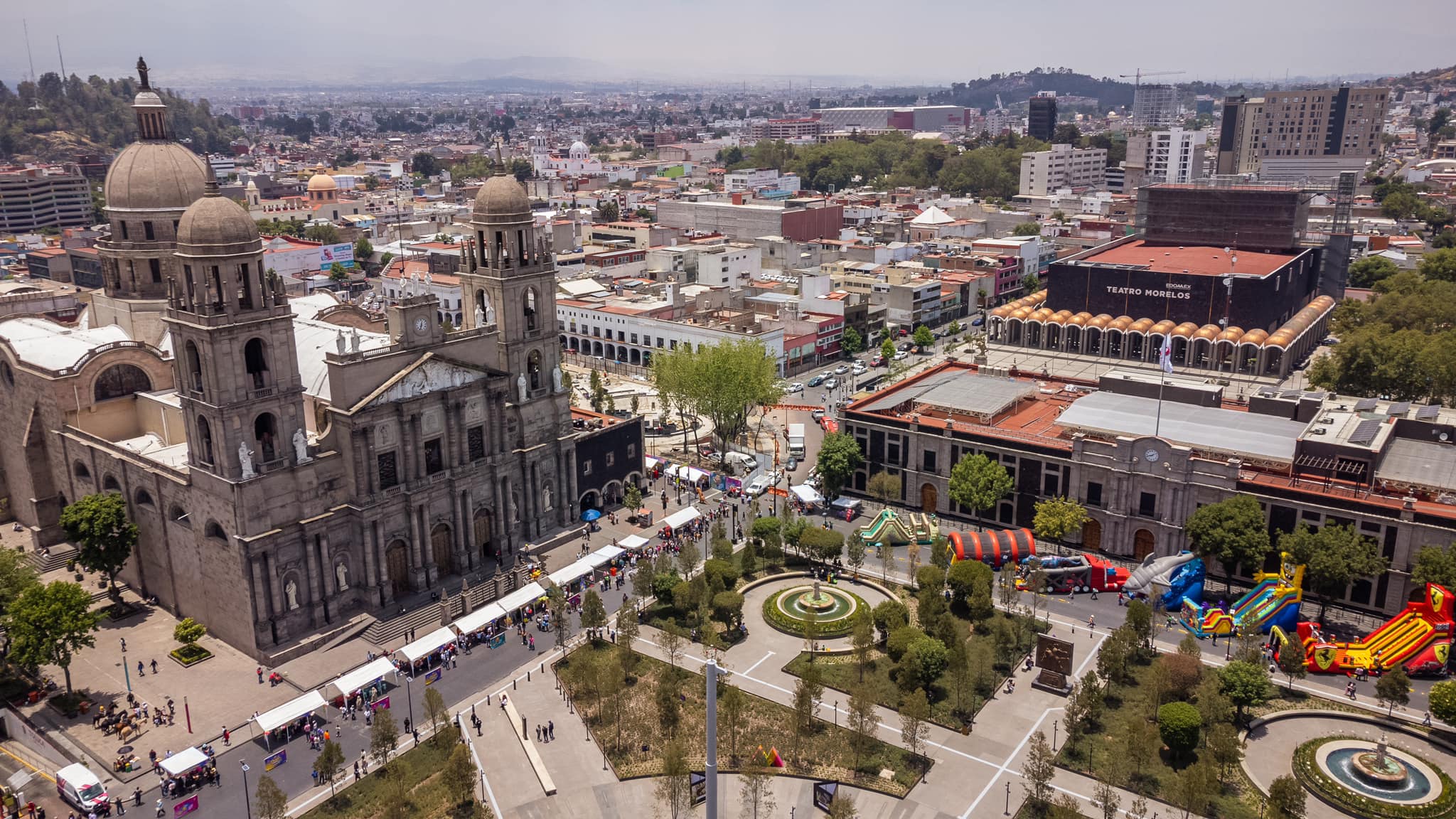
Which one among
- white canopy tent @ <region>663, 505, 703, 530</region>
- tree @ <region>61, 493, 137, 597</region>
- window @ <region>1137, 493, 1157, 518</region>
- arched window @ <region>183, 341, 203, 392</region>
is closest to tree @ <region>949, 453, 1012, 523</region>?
window @ <region>1137, 493, 1157, 518</region>

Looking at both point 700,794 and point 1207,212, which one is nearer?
point 700,794

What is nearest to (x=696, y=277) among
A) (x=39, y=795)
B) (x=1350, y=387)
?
(x=1350, y=387)

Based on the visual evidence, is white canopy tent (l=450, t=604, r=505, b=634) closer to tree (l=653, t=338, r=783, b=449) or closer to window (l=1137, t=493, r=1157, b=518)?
tree (l=653, t=338, r=783, b=449)

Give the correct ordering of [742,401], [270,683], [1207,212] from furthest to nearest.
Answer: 1. [1207,212]
2. [742,401]
3. [270,683]

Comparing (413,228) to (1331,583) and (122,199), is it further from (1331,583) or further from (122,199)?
(1331,583)

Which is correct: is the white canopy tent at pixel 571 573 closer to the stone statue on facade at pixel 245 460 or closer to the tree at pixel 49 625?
the stone statue on facade at pixel 245 460

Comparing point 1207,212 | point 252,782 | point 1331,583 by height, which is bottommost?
point 252,782
